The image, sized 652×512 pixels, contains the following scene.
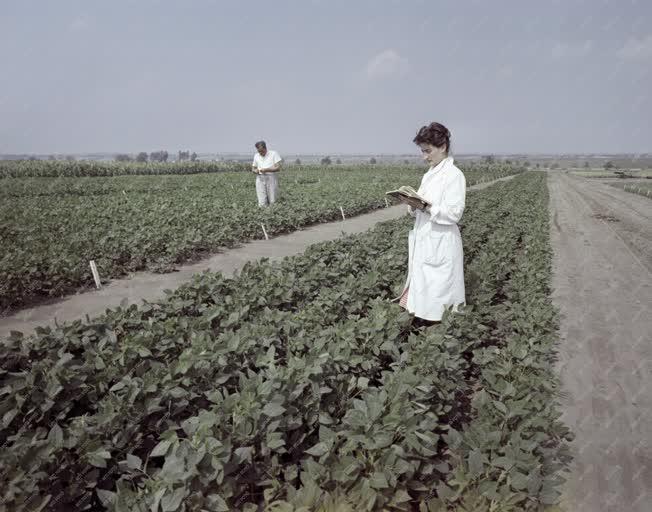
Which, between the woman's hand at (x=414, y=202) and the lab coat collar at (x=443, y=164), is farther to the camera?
the lab coat collar at (x=443, y=164)

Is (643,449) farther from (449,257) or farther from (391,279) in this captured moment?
(391,279)

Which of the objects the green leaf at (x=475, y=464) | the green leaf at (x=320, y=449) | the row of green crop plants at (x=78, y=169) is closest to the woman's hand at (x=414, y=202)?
the green leaf at (x=475, y=464)

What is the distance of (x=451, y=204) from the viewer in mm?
3631

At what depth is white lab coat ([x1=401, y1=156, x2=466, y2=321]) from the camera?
3.67m

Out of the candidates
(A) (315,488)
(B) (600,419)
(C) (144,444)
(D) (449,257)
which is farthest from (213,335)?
(B) (600,419)

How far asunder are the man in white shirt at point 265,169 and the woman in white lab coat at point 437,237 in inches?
277

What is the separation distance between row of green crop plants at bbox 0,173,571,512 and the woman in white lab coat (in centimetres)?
34

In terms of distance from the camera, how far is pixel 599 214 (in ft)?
62.2

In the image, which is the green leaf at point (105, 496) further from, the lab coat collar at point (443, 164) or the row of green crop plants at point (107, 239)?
the row of green crop plants at point (107, 239)

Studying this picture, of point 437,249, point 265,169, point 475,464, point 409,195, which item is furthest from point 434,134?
point 265,169

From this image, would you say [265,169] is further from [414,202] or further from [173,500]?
[173,500]

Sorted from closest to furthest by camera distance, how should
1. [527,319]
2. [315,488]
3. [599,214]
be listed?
[315,488] → [527,319] → [599,214]

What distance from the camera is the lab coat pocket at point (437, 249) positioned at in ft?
12.6

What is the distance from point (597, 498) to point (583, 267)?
7.21 meters
